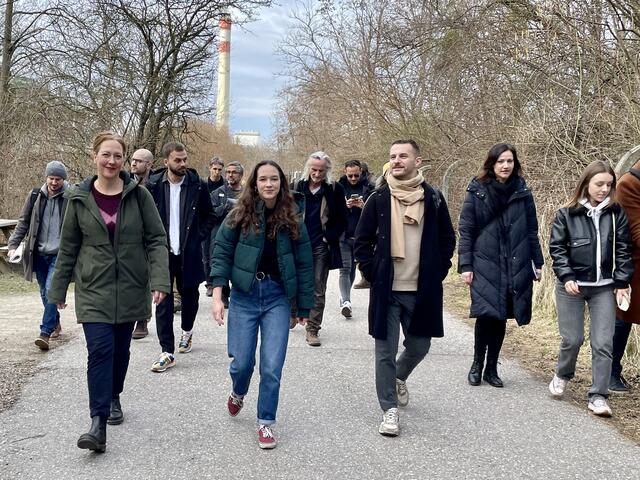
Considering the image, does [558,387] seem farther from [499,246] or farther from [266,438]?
[266,438]

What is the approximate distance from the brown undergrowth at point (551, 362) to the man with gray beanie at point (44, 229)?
4.64 metres

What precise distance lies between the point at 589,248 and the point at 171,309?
343 centimetres

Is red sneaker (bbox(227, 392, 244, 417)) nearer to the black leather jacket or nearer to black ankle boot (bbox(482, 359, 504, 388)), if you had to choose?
black ankle boot (bbox(482, 359, 504, 388))

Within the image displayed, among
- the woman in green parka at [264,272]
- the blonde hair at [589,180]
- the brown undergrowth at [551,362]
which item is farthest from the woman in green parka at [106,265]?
the brown undergrowth at [551,362]

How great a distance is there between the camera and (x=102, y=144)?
407 cm

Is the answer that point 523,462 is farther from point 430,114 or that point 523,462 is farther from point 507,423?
point 430,114

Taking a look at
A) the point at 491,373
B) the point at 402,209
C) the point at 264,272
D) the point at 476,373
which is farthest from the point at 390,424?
the point at 491,373

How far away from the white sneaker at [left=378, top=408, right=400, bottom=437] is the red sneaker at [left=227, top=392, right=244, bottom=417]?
0.96 meters

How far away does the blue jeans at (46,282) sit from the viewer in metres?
6.48

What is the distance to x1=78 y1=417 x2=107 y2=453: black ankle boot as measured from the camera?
373 centimetres

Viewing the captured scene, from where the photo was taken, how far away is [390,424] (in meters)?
4.24

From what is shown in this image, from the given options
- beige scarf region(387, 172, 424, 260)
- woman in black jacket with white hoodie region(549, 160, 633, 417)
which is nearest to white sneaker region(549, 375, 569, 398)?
woman in black jacket with white hoodie region(549, 160, 633, 417)

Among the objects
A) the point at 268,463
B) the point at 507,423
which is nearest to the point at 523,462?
the point at 507,423

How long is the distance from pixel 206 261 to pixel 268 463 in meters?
5.40
